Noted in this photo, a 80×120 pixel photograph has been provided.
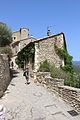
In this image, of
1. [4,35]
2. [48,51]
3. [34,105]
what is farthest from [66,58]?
[34,105]

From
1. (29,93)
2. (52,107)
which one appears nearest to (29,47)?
(29,93)

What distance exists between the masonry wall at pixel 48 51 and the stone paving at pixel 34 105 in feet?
31.7

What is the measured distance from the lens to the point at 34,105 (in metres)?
12.3

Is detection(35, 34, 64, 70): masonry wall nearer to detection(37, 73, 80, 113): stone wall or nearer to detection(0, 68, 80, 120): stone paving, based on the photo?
detection(37, 73, 80, 113): stone wall

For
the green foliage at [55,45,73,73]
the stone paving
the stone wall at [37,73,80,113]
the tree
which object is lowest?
the stone paving

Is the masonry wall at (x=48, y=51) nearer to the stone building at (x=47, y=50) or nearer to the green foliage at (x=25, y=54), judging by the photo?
the stone building at (x=47, y=50)

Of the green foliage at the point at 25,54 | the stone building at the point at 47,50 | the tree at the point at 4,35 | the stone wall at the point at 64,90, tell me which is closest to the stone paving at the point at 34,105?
the stone wall at the point at 64,90

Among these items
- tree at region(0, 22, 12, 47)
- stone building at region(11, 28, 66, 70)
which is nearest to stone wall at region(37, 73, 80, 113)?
stone building at region(11, 28, 66, 70)

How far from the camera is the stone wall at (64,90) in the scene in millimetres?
11573

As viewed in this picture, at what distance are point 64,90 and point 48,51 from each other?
13223 mm

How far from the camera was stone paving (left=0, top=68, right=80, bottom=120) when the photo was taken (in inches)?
412

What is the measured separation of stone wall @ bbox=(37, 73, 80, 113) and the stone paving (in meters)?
0.31

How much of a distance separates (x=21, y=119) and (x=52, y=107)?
2537 millimetres

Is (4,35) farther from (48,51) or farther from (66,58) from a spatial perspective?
(66,58)
